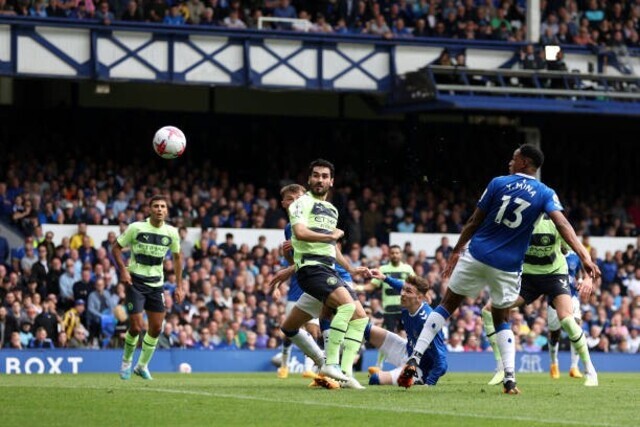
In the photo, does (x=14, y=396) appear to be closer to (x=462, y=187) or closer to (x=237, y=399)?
(x=237, y=399)

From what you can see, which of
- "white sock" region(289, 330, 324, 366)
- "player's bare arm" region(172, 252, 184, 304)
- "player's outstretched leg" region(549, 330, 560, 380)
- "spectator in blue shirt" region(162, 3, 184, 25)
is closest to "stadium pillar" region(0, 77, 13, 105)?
"spectator in blue shirt" region(162, 3, 184, 25)

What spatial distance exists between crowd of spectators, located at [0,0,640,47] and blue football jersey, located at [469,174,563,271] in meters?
18.7

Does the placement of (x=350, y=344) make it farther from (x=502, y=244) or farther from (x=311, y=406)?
(x=311, y=406)

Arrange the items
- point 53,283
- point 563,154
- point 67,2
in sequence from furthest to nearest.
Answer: point 563,154 < point 67,2 < point 53,283

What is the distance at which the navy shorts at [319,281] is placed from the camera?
14.5 metres

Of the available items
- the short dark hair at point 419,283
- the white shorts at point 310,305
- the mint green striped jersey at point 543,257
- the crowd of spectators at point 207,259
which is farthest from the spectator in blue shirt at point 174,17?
the white shorts at point 310,305

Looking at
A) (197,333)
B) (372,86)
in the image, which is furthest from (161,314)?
(372,86)

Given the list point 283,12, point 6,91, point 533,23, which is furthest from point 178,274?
point 533,23

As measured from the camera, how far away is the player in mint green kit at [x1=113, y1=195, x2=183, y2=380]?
1831cm

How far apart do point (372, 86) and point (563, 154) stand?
7781mm

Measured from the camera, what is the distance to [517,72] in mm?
33375

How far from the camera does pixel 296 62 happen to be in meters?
33.2

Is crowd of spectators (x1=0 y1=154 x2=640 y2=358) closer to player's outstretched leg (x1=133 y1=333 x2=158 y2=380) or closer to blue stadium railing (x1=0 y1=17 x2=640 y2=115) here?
blue stadium railing (x1=0 y1=17 x2=640 y2=115)

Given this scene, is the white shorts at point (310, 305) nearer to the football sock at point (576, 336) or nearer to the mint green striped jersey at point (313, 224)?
Answer: the mint green striped jersey at point (313, 224)
